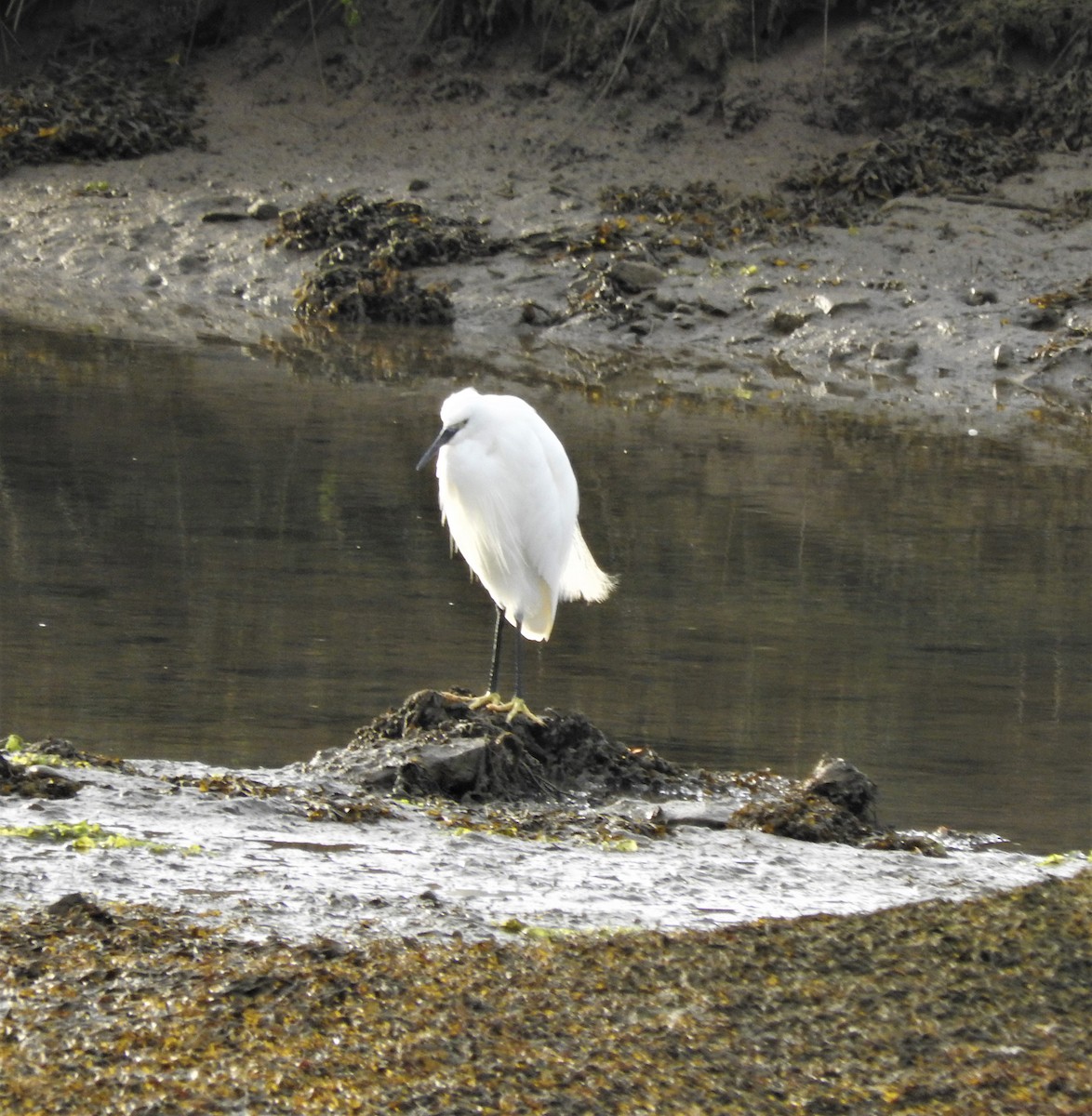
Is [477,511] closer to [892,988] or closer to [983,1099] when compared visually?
[892,988]

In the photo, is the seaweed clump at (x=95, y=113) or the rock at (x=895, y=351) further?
the seaweed clump at (x=95, y=113)

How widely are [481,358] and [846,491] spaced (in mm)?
4113

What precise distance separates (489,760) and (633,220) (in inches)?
414

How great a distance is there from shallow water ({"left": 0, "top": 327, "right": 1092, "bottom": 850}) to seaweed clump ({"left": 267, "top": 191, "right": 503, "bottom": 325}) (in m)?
2.88

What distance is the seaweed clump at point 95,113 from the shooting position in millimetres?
17000

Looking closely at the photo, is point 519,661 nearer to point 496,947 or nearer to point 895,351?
point 496,947

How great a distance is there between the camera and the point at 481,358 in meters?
13.0

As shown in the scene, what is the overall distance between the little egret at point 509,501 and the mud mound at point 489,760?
0.35 m

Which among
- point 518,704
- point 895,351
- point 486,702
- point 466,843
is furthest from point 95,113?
point 466,843

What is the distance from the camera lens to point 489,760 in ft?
16.5

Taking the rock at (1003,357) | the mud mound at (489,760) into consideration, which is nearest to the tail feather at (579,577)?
the mud mound at (489,760)

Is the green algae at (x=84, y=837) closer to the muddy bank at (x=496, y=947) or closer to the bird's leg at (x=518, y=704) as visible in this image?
the muddy bank at (x=496, y=947)

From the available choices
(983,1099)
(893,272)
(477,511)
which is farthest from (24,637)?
(893,272)

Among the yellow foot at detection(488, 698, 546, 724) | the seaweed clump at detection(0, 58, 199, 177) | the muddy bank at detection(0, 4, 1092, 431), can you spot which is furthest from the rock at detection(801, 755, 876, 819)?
the seaweed clump at detection(0, 58, 199, 177)
